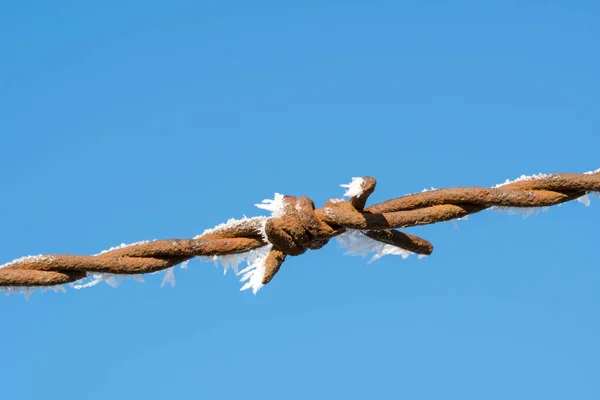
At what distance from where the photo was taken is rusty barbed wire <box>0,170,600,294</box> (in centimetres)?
301

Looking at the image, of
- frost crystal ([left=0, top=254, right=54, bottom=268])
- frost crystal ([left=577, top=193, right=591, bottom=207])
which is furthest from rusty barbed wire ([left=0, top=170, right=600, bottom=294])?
frost crystal ([left=577, top=193, right=591, bottom=207])

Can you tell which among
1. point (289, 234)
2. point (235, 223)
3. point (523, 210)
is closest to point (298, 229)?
point (289, 234)

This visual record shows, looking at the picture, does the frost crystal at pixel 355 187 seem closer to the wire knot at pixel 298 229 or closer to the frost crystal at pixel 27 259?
the wire knot at pixel 298 229

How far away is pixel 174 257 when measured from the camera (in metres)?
3.06

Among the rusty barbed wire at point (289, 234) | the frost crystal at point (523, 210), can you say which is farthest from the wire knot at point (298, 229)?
the frost crystal at point (523, 210)

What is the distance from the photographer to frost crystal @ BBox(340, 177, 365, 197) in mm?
2941

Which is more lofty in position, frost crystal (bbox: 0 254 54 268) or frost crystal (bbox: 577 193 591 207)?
frost crystal (bbox: 0 254 54 268)

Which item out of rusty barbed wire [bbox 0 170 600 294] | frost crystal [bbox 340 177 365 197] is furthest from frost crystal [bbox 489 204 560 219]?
frost crystal [bbox 340 177 365 197]

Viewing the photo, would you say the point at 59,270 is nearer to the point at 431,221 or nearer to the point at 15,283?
the point at 15,283

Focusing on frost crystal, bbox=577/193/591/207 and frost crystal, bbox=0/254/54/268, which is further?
frost crystal, bbox=577/193/591/207

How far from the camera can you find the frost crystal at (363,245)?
3.16 meters

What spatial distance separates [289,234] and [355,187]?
0.87ft

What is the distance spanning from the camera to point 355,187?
9.72ft

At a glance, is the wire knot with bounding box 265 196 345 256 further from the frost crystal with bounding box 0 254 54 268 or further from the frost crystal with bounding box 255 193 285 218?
the frost crystal with bounding box 0 254 54 268
